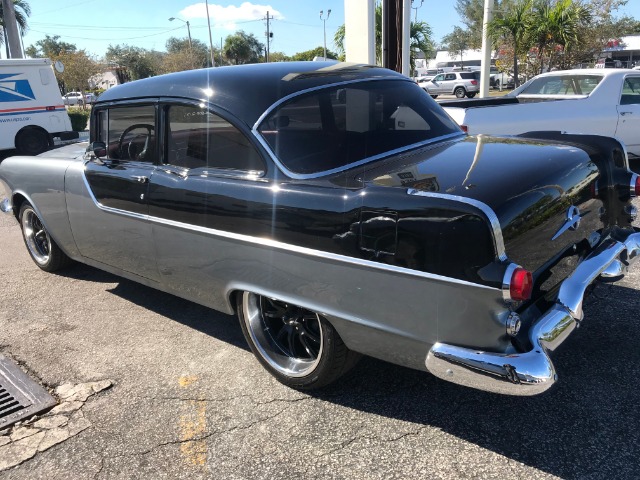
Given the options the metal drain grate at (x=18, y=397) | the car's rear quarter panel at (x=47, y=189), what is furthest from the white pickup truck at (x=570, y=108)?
the metal drain grate at (x=18, y=397)

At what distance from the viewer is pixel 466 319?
2.19m

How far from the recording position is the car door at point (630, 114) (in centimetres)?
747

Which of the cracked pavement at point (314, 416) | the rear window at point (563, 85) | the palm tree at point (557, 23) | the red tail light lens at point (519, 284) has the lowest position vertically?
the cracked pavement at point (314, 416)

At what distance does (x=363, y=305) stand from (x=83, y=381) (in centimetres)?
→ 189

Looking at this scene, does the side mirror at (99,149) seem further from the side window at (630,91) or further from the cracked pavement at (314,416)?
the side window at (630,91)

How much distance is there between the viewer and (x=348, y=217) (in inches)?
95.1

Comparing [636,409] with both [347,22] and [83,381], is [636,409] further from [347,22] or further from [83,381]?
[347,22]

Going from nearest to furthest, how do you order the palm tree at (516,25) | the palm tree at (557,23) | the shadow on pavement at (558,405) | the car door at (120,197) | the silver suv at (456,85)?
the shadow on pavement at (558,405) < the car door at (120,197) < the palm tree at (557,23) < the palm tree at (516,25) < the silver suv at (456,85)

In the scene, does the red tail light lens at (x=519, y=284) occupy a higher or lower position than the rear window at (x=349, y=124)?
lower

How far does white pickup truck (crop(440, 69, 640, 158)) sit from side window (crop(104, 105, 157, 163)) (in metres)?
3.87

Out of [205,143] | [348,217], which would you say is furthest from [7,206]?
[348,217]

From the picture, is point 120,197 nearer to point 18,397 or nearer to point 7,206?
point 18,397

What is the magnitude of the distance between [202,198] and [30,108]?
46.7 ft

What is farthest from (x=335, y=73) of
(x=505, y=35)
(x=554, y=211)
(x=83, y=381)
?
(x=505, y=35)
